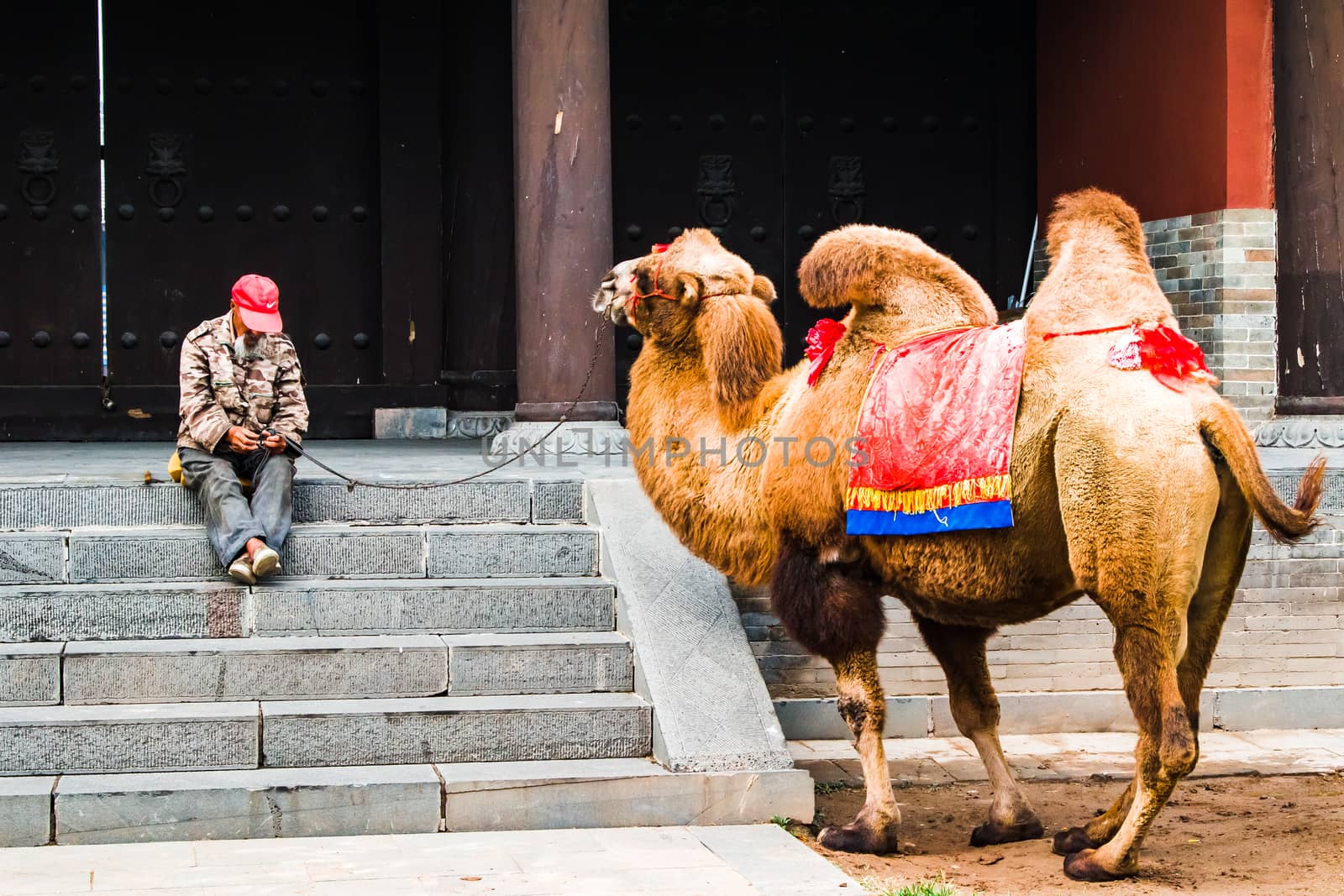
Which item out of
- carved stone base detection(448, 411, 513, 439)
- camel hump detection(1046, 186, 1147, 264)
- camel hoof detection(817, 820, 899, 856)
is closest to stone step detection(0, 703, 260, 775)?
camel hoof detection(817, 820, 899, 856)

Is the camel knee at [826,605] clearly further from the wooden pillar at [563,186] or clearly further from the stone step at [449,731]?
the wooden pillar at [563,186]

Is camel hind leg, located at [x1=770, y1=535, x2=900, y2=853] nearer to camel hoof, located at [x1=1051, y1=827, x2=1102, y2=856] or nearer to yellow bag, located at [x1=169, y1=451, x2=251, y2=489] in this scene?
camel hoof, located at [x1=1051, y1=827, x2=1102, y2=856]

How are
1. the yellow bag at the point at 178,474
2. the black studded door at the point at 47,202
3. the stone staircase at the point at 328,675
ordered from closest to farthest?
1. the stone staircase at the point at 328,675
2. the yellow bag at the point at 178,474
3. the black studded door at the point at 47,202

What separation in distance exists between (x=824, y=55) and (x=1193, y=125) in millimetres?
2546

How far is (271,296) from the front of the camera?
7195mm

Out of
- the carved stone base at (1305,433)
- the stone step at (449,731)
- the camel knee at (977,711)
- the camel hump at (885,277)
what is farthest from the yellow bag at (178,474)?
the carved stone base at (1305,433)

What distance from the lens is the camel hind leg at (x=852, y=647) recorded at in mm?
5734

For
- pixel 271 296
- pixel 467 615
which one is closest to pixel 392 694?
pixel 467 615

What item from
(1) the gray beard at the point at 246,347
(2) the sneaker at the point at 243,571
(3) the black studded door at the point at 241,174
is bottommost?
(2) the sneaker at the point at 243,571

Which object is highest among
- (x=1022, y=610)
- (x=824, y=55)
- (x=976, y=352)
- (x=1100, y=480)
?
(x=824, y=55)

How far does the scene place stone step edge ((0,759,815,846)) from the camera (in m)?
5.72

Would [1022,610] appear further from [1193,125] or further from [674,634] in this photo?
[1193,125]

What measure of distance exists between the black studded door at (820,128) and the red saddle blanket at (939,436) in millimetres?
5461

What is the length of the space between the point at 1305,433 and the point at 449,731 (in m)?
5.43
